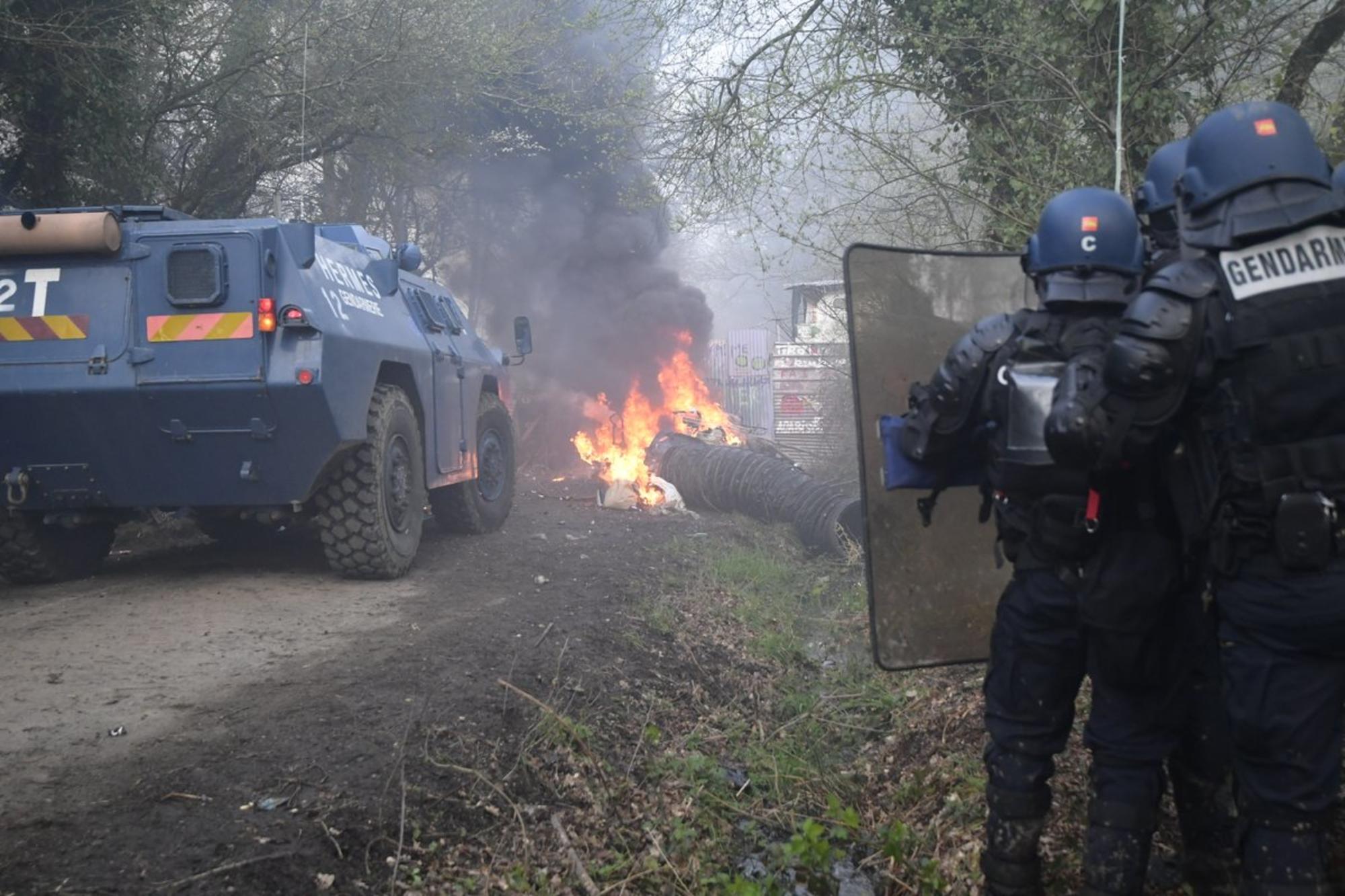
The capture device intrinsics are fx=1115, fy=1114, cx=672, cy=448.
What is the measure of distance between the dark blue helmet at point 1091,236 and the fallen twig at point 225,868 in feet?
9.06

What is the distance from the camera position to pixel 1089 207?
3.12 m

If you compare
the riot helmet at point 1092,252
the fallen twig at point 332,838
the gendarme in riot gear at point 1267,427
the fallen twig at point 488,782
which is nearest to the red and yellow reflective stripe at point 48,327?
the fallen twig at point 488,782

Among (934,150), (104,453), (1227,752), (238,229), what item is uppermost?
(934,150)

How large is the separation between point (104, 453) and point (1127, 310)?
228 inches

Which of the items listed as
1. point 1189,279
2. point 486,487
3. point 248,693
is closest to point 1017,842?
point 1189,279

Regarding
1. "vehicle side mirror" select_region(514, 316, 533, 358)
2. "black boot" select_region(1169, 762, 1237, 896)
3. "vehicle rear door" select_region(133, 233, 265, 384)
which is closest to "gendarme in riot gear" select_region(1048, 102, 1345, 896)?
"black boot" select_region(1169, 762, 1237, 896)

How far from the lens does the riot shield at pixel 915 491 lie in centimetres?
413

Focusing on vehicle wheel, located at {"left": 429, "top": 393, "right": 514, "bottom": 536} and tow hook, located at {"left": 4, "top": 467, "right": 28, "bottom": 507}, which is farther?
vehicle wheel, located at {"left": 429, "top": 393, "right": 514, "bottom": 536}

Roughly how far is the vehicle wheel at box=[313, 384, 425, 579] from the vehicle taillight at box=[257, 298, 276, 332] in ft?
3.34

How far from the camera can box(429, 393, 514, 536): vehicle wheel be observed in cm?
953

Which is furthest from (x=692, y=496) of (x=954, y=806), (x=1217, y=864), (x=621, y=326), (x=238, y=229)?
(x=1217, y=864)

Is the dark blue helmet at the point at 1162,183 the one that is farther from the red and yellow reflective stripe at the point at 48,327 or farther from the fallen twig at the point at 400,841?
the red and yellow reflective stripe at the point at 48,327

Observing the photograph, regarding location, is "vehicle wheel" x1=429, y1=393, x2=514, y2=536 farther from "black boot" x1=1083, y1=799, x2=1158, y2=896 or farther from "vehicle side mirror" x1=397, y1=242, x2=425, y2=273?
"black boot" x1=1083, y1=799, x2=1158, y2=896

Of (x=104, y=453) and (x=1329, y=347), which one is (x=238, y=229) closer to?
(x=104, y=453)
